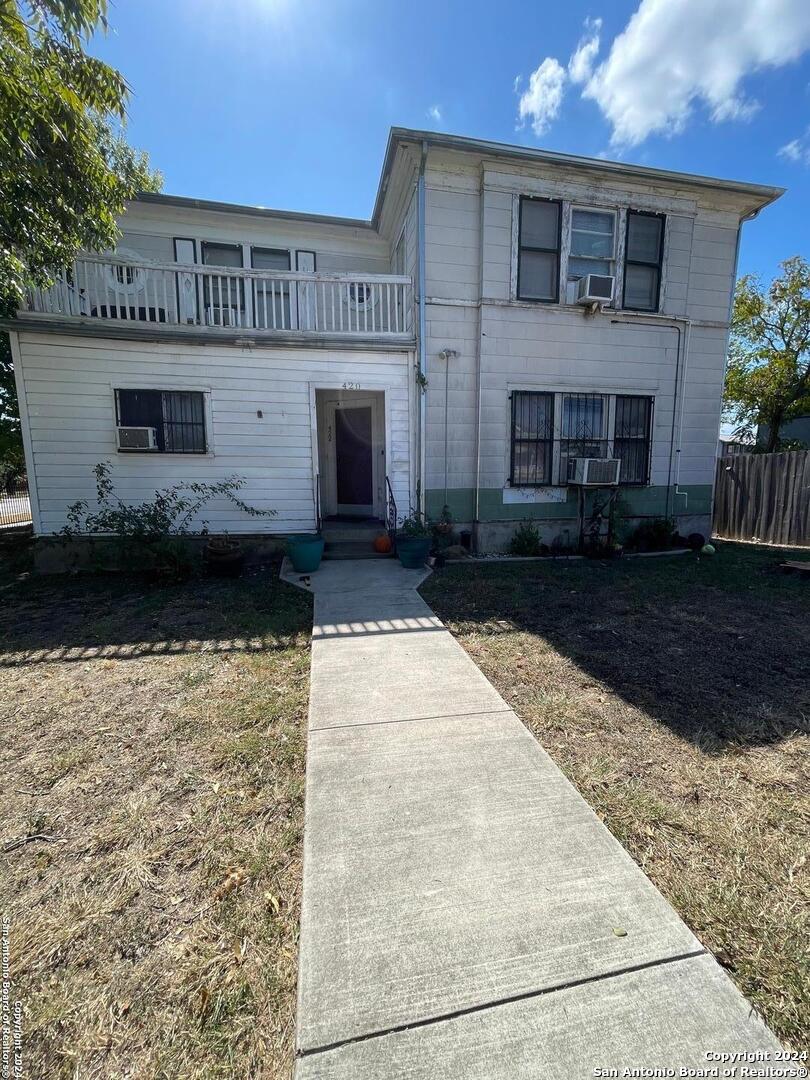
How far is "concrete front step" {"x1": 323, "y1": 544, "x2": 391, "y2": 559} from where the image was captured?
759 cm

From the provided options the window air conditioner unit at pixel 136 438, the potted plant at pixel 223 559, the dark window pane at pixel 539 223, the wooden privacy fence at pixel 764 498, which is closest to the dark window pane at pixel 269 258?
the window air conditioner unit at pixel 136 438

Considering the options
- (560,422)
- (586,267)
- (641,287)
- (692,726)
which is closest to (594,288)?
(586,267)

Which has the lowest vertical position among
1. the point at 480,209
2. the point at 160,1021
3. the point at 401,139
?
the point at 160,1021

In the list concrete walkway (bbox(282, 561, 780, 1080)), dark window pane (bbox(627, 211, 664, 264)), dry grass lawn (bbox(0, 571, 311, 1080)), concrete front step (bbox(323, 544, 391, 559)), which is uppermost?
dark window pane (bbox(627, 211, 664, 264))

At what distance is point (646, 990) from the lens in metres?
1.43

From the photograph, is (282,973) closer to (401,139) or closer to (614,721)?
(614,721)

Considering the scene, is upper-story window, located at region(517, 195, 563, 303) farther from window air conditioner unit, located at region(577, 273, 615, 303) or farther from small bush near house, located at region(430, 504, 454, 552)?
small bush near house, located at region(430, 504, 454, 552)

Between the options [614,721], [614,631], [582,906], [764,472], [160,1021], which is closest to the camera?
[160,1021]

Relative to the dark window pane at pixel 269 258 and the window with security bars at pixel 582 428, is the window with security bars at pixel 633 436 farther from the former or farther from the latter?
the dark window pane at pixel 269 258

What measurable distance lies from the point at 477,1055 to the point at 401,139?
8.71 metres

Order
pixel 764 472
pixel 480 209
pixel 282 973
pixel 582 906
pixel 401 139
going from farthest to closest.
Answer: pixel 764 472, pixel 480 209, pixel 401 139, pixel 582 906, pixel 282 973

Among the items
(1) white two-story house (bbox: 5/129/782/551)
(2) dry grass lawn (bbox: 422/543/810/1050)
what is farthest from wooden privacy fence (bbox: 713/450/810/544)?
(2) dry grass lawn (bbox: 422/543/810/1050)

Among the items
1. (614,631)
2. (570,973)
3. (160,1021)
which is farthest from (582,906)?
(614,631)

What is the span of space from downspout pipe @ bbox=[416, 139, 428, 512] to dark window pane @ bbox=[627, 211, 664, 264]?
3549 mm
